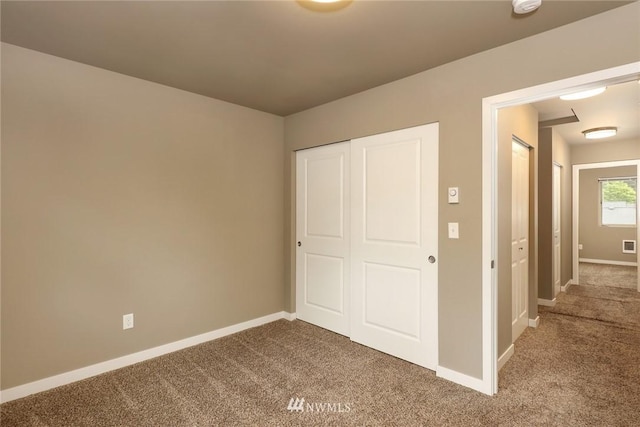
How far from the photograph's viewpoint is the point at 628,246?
22.1ft

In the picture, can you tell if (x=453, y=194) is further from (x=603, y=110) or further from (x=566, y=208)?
(x=566, y=208)

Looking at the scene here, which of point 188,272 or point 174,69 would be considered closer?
point 174,69

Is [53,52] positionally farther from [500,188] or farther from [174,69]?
[500,188]

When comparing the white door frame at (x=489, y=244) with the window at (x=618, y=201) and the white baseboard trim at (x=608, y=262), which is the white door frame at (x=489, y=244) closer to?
the window at (x=618, y=201)

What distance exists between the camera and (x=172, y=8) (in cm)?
180

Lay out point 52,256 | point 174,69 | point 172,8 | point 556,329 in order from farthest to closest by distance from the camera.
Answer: point 556,329
point 174,69
point 52,256
point 172,8

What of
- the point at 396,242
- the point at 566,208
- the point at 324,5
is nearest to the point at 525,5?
the point at 324,5

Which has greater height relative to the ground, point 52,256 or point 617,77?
point 617,77

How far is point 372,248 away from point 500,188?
4.00 ft

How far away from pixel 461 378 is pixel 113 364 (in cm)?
280

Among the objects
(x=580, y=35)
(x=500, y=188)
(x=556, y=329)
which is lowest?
(x=556, y=329)

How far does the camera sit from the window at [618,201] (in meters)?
6.66

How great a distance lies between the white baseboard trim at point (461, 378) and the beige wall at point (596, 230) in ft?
22.6

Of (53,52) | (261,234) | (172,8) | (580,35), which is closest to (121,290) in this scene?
(261,234)
